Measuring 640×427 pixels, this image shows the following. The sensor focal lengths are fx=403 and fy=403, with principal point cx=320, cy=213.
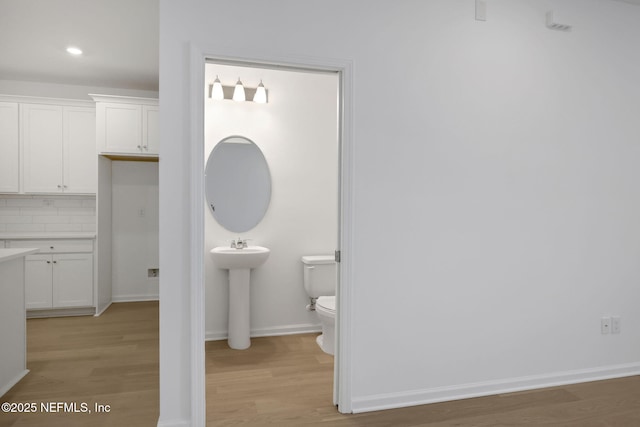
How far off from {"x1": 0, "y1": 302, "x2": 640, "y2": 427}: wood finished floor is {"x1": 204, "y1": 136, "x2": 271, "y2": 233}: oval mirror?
1.15m

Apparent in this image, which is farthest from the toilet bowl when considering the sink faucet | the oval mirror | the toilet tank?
the oval mirror

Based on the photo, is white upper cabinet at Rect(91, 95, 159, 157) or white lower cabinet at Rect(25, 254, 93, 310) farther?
white upper cabinet at Rect(91, 95, 159, 157)

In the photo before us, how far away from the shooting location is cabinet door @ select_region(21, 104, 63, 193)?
4.58 metres

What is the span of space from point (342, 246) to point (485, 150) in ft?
3.80

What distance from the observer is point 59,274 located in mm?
4516

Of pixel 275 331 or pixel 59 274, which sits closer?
pixel 275 331

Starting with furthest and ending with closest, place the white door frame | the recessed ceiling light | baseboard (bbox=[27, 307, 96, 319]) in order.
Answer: baseboard (bbox=[27, 307, 96, 319]), the recessed ceiling light, the white door frame

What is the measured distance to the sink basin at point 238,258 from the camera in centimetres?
340

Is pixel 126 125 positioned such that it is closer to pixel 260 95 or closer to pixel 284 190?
pixel 260 95

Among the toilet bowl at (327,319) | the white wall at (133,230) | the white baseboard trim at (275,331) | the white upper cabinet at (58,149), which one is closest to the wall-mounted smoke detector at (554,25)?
the toilet bowl at (327,319)

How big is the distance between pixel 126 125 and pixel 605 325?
4992 millimetres

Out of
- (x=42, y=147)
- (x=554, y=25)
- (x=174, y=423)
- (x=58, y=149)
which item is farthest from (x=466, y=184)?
(x=42, y=147)

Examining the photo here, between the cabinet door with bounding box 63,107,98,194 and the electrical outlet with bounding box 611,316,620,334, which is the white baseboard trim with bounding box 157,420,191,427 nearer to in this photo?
the electrical outlet with bounding box 611,316,620,334

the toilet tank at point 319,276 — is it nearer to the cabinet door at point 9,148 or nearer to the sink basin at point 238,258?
the sink basin at point 238,258
